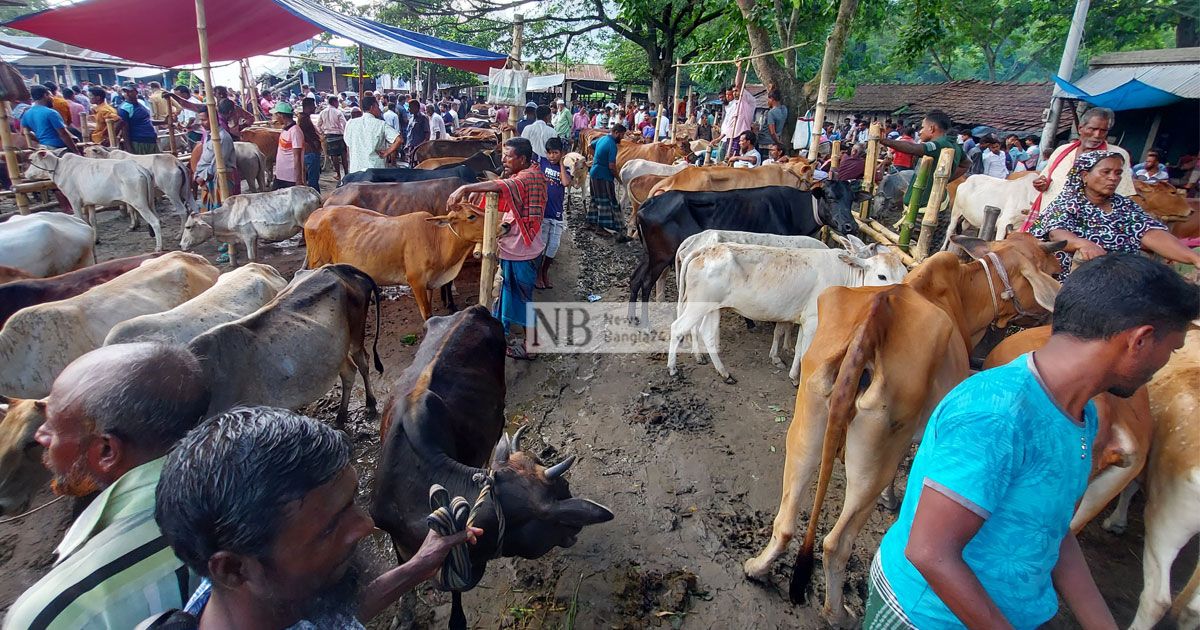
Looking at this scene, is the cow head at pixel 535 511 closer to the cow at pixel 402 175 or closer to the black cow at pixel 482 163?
the cow at pixel 402 175

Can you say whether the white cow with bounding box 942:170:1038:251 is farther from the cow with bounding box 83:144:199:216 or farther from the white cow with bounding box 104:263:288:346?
the cow with bounding box 83:144:199:216

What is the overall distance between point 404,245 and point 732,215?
4.16 m

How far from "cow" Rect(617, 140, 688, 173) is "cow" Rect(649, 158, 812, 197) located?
394 cm

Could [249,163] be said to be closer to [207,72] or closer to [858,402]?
[207,72]

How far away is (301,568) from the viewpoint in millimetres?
Answer: 1161

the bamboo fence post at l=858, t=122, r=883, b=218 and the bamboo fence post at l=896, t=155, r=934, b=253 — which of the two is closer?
the bamboo fence post at l=896, t=155, r=934, b=253

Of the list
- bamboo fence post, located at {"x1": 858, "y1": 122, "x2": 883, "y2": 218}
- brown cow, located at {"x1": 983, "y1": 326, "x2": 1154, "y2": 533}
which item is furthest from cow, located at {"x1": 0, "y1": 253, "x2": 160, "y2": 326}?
bamboo fence post, located at {"x1": 858, "y1": 122, "x2": 883, "y2": 218}

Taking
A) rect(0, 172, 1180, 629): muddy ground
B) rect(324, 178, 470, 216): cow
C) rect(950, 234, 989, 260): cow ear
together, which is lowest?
rect(0, 172, 1180, 629): muddy ground

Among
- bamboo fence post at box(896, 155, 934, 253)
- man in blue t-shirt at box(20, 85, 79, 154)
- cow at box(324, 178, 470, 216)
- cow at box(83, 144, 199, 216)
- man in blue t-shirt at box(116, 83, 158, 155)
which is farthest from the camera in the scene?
man in blue t-shirt at box(116, 83, 158, 155)

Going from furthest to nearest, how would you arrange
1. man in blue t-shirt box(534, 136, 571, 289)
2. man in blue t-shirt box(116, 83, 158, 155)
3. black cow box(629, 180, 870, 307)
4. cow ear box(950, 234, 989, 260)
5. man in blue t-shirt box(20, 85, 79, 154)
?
man in blue t-shirt box(116, 83, 158, 155) < man in blue t-shirt box(20, 85, 79, 154) < black cow box(629, 180, 870, 307) < man in blue t-shirt box(534, 136, 571, 289) < cow ear box(950, 234, 989, 260)

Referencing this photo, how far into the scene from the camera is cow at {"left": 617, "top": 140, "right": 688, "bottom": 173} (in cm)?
1321

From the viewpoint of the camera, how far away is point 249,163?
452 inches

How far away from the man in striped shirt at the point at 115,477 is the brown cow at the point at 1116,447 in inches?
129

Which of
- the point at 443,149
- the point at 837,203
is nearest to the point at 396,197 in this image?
the point at 443,149
